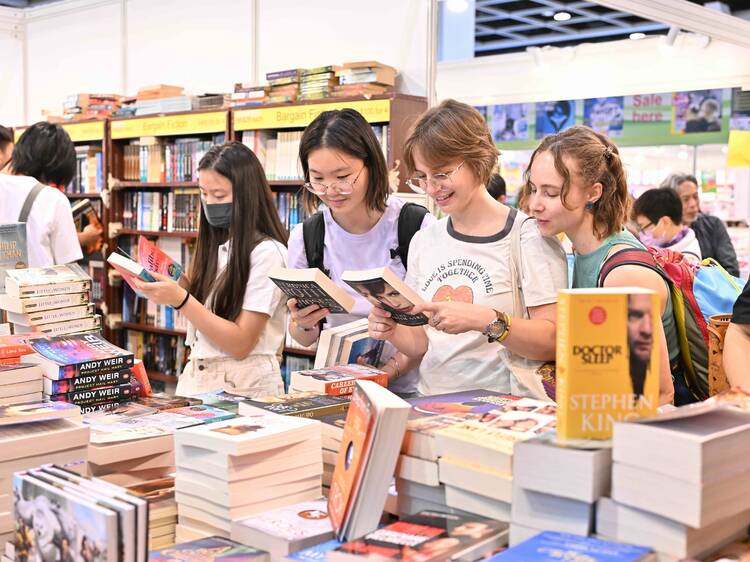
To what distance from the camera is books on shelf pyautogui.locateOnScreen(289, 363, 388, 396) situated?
2.00 meters

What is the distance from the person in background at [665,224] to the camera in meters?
5.29

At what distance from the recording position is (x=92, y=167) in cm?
704

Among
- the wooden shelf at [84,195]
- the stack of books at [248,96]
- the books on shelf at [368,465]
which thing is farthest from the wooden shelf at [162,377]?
the books on shelf at [368,465]

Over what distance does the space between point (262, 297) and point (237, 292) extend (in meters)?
0.09

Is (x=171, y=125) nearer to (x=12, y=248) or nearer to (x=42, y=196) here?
(x=42, y=196)

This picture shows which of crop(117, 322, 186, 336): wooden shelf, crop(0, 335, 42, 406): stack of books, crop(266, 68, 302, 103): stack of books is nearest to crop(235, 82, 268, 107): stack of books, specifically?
crop(266, 68, 302, 103): stack of books

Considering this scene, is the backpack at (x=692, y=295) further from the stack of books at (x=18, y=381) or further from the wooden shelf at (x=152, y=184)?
the wooden shelf at (x=152, y=184)

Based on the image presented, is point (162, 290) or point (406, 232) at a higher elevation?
point (406, 232)

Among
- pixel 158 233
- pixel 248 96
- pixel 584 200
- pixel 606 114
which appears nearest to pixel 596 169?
pixel 584 200

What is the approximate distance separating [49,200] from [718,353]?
2.92 meters

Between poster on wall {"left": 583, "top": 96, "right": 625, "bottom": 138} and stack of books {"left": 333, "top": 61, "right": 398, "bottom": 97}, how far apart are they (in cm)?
362

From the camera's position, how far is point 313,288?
2.20 meters

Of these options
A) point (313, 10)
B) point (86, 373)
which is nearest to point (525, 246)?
point (86, 373)

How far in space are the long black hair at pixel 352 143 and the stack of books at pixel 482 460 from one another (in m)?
1.21
